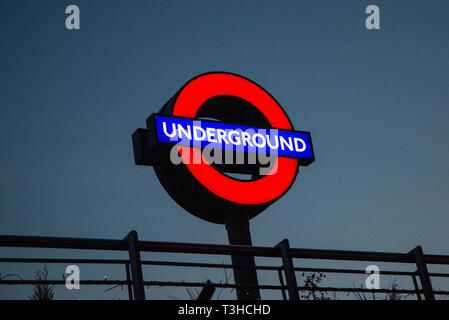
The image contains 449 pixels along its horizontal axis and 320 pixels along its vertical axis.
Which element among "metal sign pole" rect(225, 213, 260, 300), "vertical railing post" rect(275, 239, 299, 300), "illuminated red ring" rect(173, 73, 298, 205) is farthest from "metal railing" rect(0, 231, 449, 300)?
"illuminated red ring" rect(173, 73, 298, 205)

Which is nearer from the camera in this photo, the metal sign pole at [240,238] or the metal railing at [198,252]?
the metal railing at [198,252]

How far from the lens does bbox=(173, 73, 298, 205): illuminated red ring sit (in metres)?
9.17

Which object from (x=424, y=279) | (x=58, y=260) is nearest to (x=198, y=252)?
(x=58, y=260)

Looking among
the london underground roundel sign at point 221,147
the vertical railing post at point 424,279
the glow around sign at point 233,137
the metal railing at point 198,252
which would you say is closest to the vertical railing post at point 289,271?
the metal railing at point 198,252

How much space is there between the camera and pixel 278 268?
6312 millimetres

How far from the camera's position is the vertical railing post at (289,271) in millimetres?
6031

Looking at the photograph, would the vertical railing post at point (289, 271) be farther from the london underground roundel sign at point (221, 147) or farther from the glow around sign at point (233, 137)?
the glow around sign at point (233, 137)

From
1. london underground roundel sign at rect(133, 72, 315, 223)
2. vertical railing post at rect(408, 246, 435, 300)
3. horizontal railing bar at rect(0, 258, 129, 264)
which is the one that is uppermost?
london underground roundel sign at rect(133, 72, 315, 223)

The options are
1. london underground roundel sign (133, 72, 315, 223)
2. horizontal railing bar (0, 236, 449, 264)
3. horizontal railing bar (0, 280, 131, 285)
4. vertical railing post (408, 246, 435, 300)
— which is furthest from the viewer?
london underground roundel sign (133, 72, 315, 223)

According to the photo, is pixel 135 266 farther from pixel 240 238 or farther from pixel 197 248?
pixel 240 238

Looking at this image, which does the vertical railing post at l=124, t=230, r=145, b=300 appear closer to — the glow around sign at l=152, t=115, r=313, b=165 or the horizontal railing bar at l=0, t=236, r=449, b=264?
the horizontal railing bar at l=0, t=236, r=449, b=264

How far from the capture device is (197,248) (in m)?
5.86

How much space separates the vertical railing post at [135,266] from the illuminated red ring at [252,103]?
3.54 meters

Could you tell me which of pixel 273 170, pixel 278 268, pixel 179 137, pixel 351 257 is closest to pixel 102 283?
pixel 278 268
